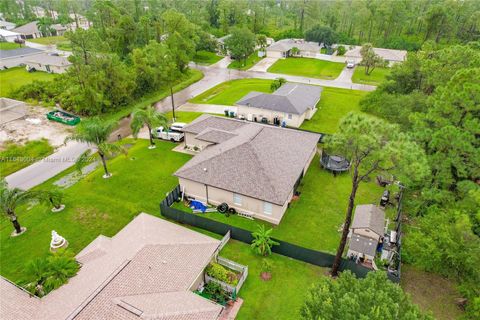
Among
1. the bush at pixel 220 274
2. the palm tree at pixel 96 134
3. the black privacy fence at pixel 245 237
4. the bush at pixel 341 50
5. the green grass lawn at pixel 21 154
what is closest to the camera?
the bush at pixel 220 274

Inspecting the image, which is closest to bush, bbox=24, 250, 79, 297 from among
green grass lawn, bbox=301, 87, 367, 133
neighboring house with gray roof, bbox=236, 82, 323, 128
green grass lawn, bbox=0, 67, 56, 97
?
neighboring house with gray roof, bbox=236, 82, 323, 128

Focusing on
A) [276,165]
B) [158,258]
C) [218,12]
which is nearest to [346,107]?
[276,165]

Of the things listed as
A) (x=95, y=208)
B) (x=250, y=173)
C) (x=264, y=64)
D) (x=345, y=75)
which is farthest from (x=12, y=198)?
(x=264, y=64)

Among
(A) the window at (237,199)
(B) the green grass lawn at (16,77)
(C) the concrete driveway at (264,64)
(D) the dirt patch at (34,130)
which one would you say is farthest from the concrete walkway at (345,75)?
(B) the green grass lawn at (16,77)

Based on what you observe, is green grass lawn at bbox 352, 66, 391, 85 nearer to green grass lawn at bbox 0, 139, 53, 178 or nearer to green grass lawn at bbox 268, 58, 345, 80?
green grass lawn at bbox 268, 58, 345, 80

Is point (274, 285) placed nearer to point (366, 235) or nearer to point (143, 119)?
point (366, 235)

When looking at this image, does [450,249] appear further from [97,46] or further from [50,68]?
[50,68]

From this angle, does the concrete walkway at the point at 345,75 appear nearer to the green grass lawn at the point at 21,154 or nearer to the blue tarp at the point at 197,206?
the blue tarp at the point at 197,206
